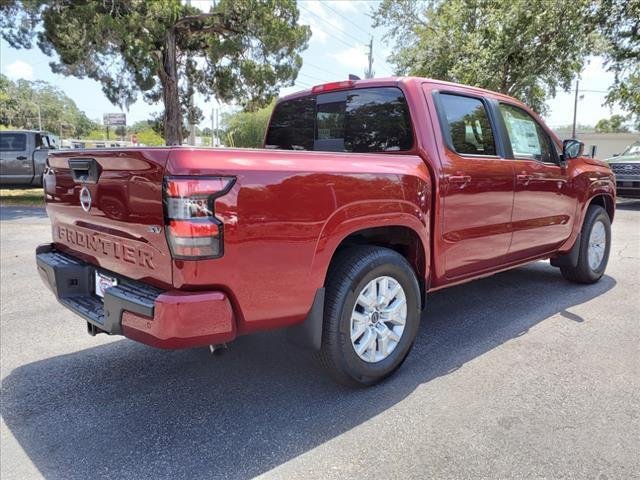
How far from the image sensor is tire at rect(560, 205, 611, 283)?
5.25 m

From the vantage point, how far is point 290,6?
16594 mm

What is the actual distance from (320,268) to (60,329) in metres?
2.74

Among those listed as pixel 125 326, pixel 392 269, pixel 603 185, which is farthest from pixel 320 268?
pixel 603 185

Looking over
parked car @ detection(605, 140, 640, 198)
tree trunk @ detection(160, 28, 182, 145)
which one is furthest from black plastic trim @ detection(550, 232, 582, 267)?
tree trunk @ detection(160, 28, 182, 145)

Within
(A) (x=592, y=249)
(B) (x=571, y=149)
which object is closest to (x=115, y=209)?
(B) (x=571, y=149)

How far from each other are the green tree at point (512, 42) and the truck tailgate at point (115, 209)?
14083 mm

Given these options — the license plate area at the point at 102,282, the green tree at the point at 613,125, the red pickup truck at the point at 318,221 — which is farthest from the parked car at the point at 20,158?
the green tree at the point at 613,125

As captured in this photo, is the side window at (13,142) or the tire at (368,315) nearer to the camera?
the tire at (368,315)

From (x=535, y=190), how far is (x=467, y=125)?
104 centimetres

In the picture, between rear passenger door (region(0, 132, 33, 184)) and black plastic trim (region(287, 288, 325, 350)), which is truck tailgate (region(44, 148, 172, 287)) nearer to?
black plastic trim (region(287, 288, 325, 350))

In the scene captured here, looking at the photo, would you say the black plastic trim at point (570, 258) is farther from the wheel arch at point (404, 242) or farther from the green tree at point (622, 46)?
the green tree at point (622, 46)

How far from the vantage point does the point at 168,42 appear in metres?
16.5

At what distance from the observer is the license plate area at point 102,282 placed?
8.73ft

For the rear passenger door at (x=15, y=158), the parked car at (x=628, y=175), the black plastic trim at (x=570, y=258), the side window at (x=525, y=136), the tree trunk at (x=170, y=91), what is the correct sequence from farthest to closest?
the tree trunk at (x=170, y=91) → the rear passenger door at (x=15, y=158) → the parked car at (x=628, y=175) → the black plastic trim at (x=570, y=258) → the side window at (x=525, y=136)
